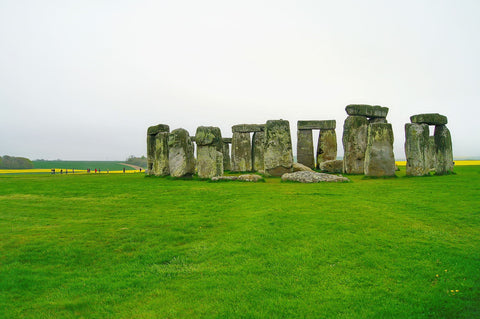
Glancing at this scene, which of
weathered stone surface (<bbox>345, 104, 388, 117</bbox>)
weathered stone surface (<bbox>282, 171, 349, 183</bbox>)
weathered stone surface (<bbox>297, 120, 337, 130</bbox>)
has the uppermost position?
weathered stone surface (<bbox>345, 104, 388, 117</bbox>)

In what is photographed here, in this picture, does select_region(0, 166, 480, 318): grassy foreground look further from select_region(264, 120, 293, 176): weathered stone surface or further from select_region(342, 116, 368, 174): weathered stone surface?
select_region(342, 116, 368, 174): weathered stone surface

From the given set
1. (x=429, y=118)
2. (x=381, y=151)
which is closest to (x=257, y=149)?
(x=381, y=151)

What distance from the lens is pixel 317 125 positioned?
21.8m

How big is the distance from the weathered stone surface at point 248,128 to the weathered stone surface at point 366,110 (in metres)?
6.77

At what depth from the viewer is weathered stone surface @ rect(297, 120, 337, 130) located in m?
21.6

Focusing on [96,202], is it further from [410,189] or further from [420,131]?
[420,131]

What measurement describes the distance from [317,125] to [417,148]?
810 cm

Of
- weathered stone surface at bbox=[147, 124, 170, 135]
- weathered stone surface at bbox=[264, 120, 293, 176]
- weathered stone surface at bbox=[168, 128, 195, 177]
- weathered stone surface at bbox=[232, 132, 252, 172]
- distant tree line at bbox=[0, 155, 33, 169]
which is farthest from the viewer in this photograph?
distant tree line at bbox=[0, 155, 33, 169]

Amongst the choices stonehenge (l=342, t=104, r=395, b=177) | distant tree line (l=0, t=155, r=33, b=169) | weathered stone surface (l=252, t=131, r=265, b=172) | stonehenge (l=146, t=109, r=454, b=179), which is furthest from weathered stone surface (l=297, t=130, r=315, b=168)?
distant tree line (l=0, t=155, r=33, b=169)

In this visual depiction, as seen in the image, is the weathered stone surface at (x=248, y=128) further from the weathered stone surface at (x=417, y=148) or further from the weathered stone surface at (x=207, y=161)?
the weathered stone surface at (x=417, y=148)

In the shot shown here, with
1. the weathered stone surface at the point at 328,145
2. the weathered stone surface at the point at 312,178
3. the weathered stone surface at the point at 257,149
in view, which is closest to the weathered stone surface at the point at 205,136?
the weathered stone surface at the point at 312,178

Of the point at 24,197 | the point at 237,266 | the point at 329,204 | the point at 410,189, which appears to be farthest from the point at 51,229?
Answer: the point at 410,189

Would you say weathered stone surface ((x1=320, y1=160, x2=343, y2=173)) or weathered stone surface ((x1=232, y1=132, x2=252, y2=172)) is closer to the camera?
weathered stone surface ((x1=320, y1=160, x2=343, y2=173))

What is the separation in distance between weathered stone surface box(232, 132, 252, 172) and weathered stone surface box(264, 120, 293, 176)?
23.2 ft
